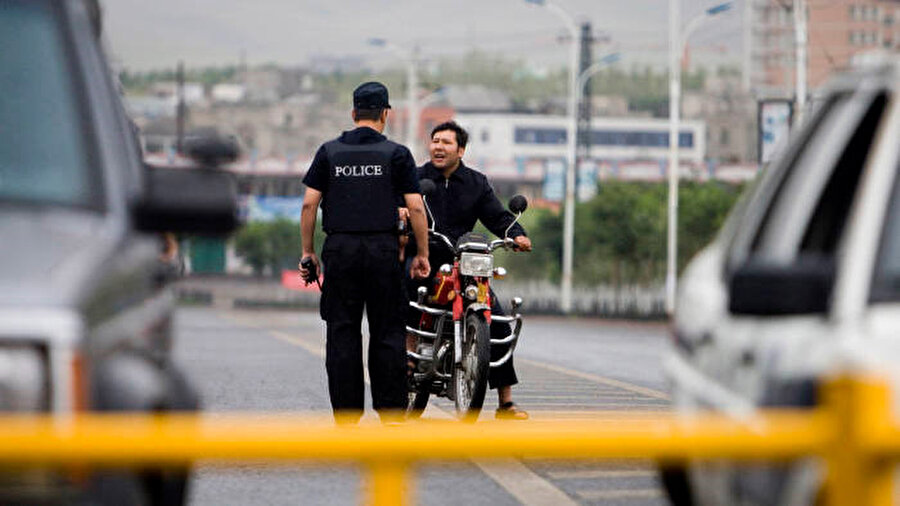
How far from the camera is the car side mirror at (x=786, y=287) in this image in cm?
396

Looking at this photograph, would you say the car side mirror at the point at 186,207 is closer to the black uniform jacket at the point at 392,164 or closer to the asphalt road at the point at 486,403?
the asphalt road at the point at 486,403

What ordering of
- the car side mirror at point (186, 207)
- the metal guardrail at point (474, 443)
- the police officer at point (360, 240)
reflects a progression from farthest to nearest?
the police officer at point (360, 240) < the car side mirror at point (186, 207) < the metal guardrail at point (474, 443)

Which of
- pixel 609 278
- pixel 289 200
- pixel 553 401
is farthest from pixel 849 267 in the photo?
pixel 289 200

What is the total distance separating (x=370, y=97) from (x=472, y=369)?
169cm

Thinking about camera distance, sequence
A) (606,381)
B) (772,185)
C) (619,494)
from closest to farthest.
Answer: (772,185) → (619,494) → (606,381)

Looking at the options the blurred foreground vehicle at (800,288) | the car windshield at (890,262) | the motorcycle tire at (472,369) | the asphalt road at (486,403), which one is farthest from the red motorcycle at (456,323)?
the car windshield at (890,262)

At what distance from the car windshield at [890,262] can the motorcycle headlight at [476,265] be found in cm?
645

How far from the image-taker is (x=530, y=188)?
17025 centimetres

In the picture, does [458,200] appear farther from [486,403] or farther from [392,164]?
[486,403]

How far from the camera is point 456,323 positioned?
34.6ft

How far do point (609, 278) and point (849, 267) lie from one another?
64.2m

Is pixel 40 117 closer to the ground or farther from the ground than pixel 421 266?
farther from the ground

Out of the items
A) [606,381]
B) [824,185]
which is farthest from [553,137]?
[824,185]

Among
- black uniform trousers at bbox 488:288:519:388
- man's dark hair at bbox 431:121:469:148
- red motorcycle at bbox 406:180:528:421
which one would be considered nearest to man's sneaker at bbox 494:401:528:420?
black uniform trousers at bbox 488:288:519:388
